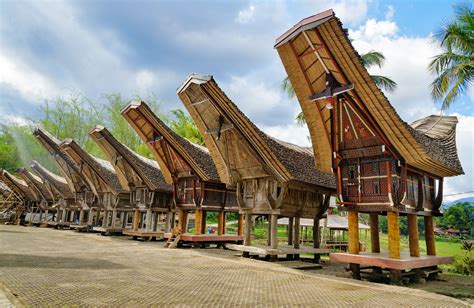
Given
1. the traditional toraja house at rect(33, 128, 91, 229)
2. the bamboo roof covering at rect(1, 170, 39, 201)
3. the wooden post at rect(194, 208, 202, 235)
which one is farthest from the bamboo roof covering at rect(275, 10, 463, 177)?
the bamboo roof covering at rect(1, 170, 39, 201)

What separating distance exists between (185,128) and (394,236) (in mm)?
27532

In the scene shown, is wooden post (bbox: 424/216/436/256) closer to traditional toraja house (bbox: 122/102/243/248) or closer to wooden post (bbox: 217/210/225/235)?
traditional toraja house (bbox: 122/102/243/248)

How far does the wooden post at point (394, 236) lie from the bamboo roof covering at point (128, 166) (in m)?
13.0

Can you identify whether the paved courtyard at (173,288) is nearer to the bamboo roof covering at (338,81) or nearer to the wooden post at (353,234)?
the wooden post at (353,234)

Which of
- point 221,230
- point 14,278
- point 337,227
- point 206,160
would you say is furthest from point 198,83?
Answer: point 337,227

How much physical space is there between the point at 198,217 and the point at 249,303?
10692 millimetres

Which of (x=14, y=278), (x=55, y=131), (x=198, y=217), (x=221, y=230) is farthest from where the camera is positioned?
(x=55, y=131)

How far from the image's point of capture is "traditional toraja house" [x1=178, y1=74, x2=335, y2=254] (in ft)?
35.7

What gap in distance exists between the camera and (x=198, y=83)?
10562 mm

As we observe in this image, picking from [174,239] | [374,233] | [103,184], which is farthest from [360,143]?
[103,184]

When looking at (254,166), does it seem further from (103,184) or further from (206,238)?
(103,184)

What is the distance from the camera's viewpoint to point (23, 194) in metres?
35.0

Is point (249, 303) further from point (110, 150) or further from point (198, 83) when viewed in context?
point (110, 150)

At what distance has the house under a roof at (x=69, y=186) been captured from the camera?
76.2 ft
